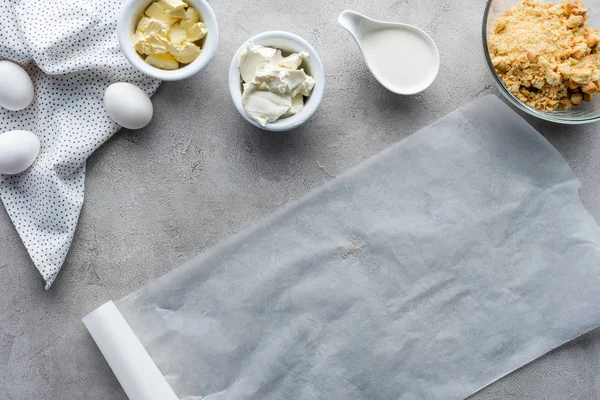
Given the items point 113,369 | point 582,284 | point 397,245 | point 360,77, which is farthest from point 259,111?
point 582,284

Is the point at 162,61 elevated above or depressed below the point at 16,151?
above

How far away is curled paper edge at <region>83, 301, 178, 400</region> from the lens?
0.72 meters

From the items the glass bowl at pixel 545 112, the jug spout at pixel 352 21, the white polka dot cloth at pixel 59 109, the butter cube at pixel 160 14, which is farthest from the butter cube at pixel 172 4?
the glass bowl at pixel 545 112

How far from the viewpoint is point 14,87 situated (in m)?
0.72

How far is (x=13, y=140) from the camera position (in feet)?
2.39

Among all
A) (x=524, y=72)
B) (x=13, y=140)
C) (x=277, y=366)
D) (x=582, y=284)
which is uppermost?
(x=524, y=72)

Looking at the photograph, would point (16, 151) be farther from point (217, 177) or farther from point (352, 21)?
point (352, 21)

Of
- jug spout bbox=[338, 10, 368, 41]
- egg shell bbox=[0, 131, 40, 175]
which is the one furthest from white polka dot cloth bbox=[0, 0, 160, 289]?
jug spout bbox=[338, 10, 368, 41]

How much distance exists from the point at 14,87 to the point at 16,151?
0.29ft

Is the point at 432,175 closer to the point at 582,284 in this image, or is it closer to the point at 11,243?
the point at 582,284

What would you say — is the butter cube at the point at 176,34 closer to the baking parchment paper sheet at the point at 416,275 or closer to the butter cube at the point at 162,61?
the butter cube at the point at 162,61

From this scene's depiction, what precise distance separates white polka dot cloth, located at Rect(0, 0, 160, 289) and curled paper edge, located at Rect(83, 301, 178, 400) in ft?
0.35

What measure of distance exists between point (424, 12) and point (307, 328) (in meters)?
0.51

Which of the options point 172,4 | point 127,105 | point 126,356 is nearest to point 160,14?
point 172,4
